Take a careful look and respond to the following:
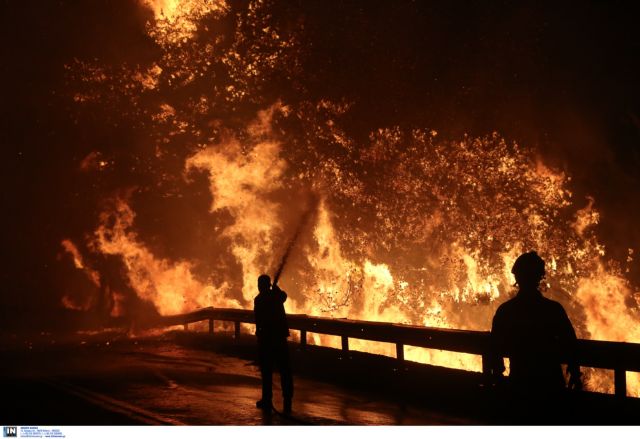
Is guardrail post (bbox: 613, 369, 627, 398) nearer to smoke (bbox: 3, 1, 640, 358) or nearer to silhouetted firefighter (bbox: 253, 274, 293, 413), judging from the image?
silhouetted firefighter (bbox: 253, 274, 293, 413)

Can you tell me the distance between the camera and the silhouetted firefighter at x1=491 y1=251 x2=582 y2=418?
7.63m

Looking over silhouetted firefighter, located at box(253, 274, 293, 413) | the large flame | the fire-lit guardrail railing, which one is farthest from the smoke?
silhouetted firefighter, located at box(253, 274, 293, 413)

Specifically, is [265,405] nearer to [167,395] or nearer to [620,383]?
[167,395]

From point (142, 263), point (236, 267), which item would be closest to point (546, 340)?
point (142, 263)

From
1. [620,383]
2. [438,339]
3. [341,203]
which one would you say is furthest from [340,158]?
[620,383]

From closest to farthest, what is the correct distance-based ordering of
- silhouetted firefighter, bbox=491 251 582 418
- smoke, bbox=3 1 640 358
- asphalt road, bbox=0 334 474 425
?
silhouetted firefighter, bbox=491 251 582 418 → asphalt road, bbox=0 334 474 425 → smoke, bbox=3 1 640 358

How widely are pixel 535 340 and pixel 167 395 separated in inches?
284

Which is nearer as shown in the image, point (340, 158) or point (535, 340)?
point (535, 340)

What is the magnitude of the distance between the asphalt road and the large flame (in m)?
13.3

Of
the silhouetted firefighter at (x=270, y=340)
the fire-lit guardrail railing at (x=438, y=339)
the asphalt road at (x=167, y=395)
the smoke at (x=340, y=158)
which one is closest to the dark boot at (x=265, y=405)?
the silhouetted firefighter at (x=270, y=340)

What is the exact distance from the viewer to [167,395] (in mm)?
13219

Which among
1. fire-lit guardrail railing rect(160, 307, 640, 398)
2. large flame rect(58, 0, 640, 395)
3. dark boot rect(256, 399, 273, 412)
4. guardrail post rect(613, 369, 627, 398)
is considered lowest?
dark boot rect(256, 399, 273, 412)

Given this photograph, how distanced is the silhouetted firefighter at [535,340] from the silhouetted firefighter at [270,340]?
4.55 meters

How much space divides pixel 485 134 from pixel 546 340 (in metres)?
22.1
